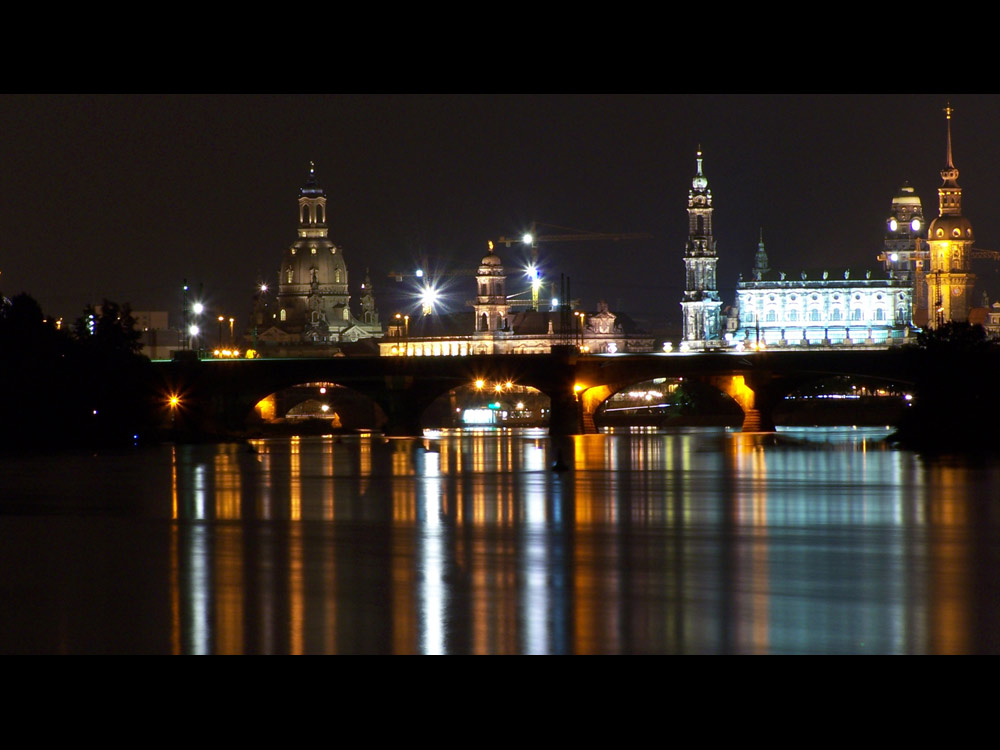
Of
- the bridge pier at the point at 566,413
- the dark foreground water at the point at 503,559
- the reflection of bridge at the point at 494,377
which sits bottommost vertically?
the dark foreground water at the point at 503,559

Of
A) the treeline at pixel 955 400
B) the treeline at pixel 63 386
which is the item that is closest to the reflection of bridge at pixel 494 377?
the treeline at pixel 63 386

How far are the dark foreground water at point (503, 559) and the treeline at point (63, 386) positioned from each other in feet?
45.2

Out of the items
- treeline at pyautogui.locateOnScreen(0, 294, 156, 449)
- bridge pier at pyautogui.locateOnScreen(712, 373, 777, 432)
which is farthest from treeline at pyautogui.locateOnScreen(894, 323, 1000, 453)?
treeline at pyautogui.locateOnScreen(0, 294, 156, 449)

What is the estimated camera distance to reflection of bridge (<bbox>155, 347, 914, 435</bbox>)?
10375 centimetres

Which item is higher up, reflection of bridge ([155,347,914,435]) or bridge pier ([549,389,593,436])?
reflection of bridge ([155,347,914,435])

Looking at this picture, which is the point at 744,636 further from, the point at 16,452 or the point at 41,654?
the point at 16,452

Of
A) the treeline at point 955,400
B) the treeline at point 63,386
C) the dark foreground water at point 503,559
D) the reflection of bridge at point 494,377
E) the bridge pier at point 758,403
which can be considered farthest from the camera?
the bridge pier at point 758,403

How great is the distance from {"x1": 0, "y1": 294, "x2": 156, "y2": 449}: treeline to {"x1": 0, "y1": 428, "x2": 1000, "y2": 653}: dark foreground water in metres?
13.8

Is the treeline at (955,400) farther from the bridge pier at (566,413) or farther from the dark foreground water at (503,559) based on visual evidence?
the bridge pier at (566,413)

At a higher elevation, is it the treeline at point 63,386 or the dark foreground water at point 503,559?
the treeline at point 63,386

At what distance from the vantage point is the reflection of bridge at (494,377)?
10375 centimetres

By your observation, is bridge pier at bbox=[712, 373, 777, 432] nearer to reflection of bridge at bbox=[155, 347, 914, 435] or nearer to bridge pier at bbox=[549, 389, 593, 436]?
reflection of bridge at bbox=[155, 347, 914, 435]
